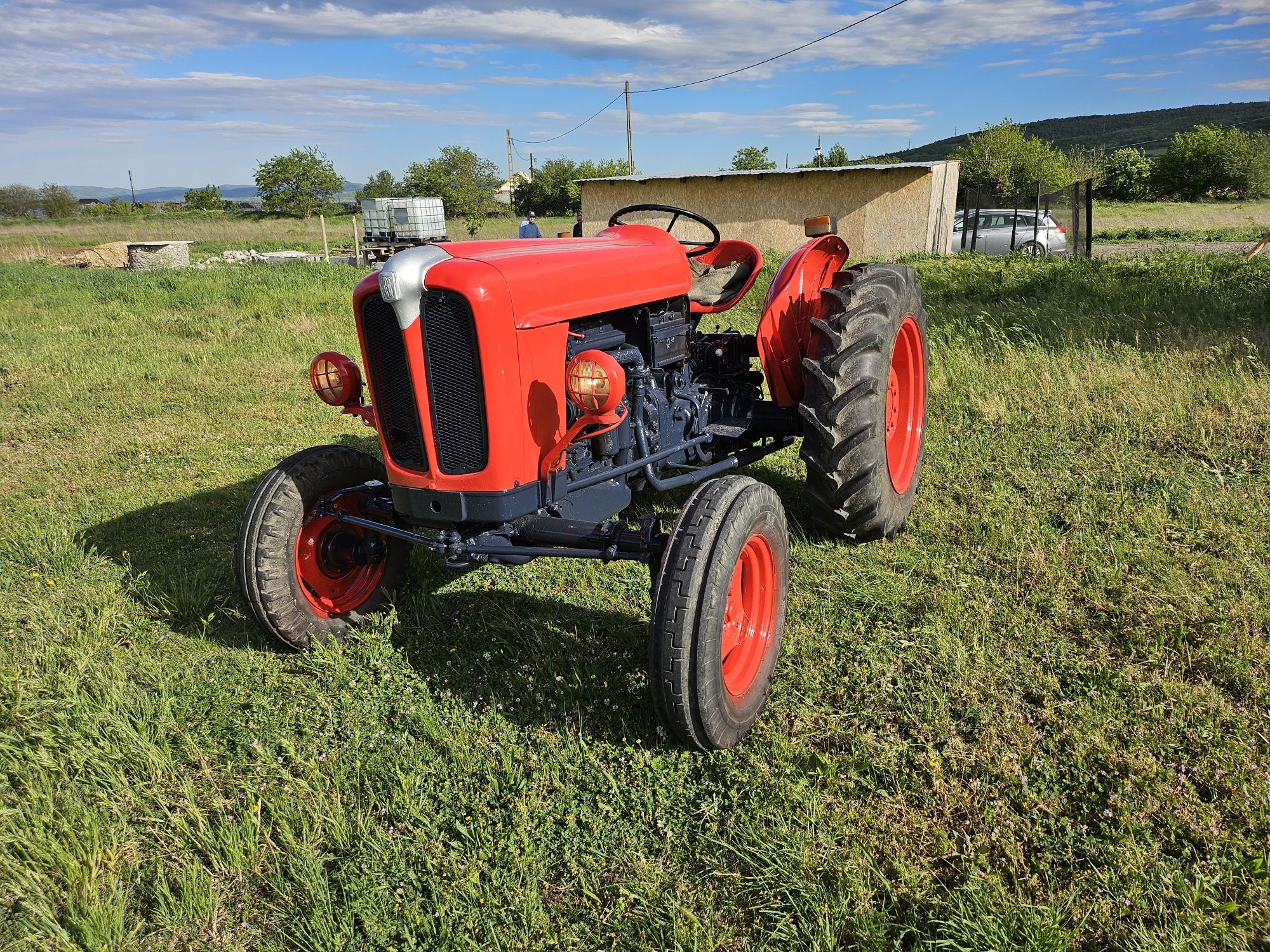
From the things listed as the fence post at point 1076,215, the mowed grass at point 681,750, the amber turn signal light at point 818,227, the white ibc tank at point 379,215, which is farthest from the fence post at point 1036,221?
the white ibc tank at point 379,215

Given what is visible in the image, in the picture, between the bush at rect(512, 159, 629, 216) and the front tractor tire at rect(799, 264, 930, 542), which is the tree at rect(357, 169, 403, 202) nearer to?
the bush at rect(512, 159, 629, 216)

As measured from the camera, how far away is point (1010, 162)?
124 ft

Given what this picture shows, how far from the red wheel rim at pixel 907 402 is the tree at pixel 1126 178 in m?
39.6

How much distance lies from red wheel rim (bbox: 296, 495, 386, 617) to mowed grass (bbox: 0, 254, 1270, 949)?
20cm

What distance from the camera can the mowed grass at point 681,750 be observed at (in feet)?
7.09

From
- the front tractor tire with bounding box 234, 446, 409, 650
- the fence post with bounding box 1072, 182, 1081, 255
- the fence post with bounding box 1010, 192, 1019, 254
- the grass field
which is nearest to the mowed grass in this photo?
the front tractor tire with bounding box 234, 446, 409, 650

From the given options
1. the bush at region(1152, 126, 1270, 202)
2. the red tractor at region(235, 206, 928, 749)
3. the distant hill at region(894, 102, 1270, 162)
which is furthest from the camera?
the distant hill at region(894, 102, 1270, 162)

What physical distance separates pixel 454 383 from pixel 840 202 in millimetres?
14812

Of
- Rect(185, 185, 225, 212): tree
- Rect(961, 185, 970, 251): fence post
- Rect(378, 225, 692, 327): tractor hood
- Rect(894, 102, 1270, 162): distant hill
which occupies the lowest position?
Rect(378, 225, 692, 327): tractor hood

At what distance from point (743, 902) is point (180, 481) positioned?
15.7 ft

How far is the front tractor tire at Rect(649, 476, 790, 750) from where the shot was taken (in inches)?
98.9

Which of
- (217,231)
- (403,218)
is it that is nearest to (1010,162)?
(403,218)

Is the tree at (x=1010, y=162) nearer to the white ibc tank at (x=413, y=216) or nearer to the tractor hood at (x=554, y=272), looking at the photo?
the white ibc tank at (x=413, y=216)

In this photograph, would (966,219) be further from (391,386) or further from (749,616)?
(391,386)
